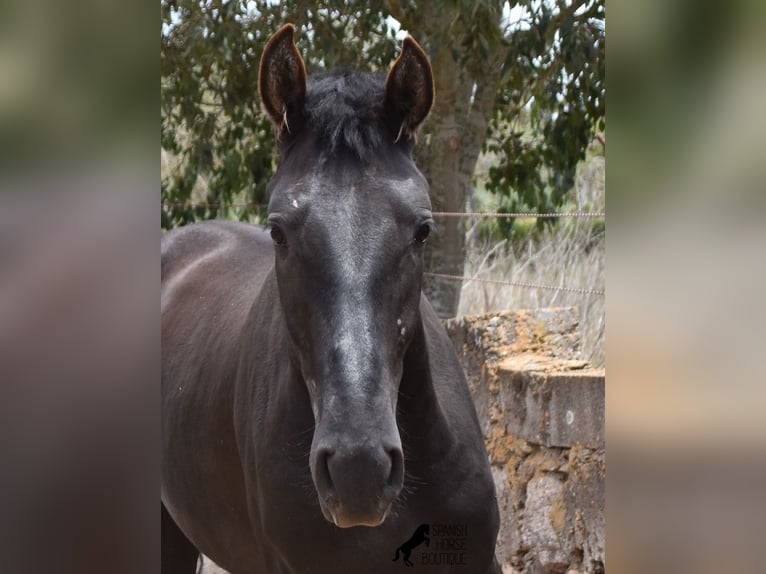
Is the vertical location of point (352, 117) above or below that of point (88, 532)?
above

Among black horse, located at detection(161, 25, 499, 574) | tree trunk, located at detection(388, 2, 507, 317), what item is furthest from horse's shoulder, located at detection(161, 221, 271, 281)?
tree trunk, located at detection(388, 2, 507, 317)

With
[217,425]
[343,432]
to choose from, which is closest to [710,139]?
[343,432]

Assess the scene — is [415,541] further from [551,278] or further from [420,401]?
[551,278]

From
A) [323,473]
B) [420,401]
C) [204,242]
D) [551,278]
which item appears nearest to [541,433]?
[420,401]

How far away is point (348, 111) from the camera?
7.11ft

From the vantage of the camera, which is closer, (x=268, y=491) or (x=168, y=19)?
(x=268, y=491)

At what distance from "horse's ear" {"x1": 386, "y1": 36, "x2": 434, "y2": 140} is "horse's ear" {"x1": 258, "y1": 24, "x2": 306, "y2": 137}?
225 millimetres

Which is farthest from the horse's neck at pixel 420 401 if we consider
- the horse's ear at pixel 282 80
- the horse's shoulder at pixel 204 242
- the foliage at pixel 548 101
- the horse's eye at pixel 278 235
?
the foliage at pixel 548 101

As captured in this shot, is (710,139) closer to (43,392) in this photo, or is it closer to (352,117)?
(43,392)

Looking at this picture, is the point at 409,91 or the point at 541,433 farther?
the point at 541,433

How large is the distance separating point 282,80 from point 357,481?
1015mm

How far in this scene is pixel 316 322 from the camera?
1.97 metres

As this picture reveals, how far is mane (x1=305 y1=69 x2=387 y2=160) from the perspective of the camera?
2.12 m

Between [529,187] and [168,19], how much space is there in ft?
6.79
